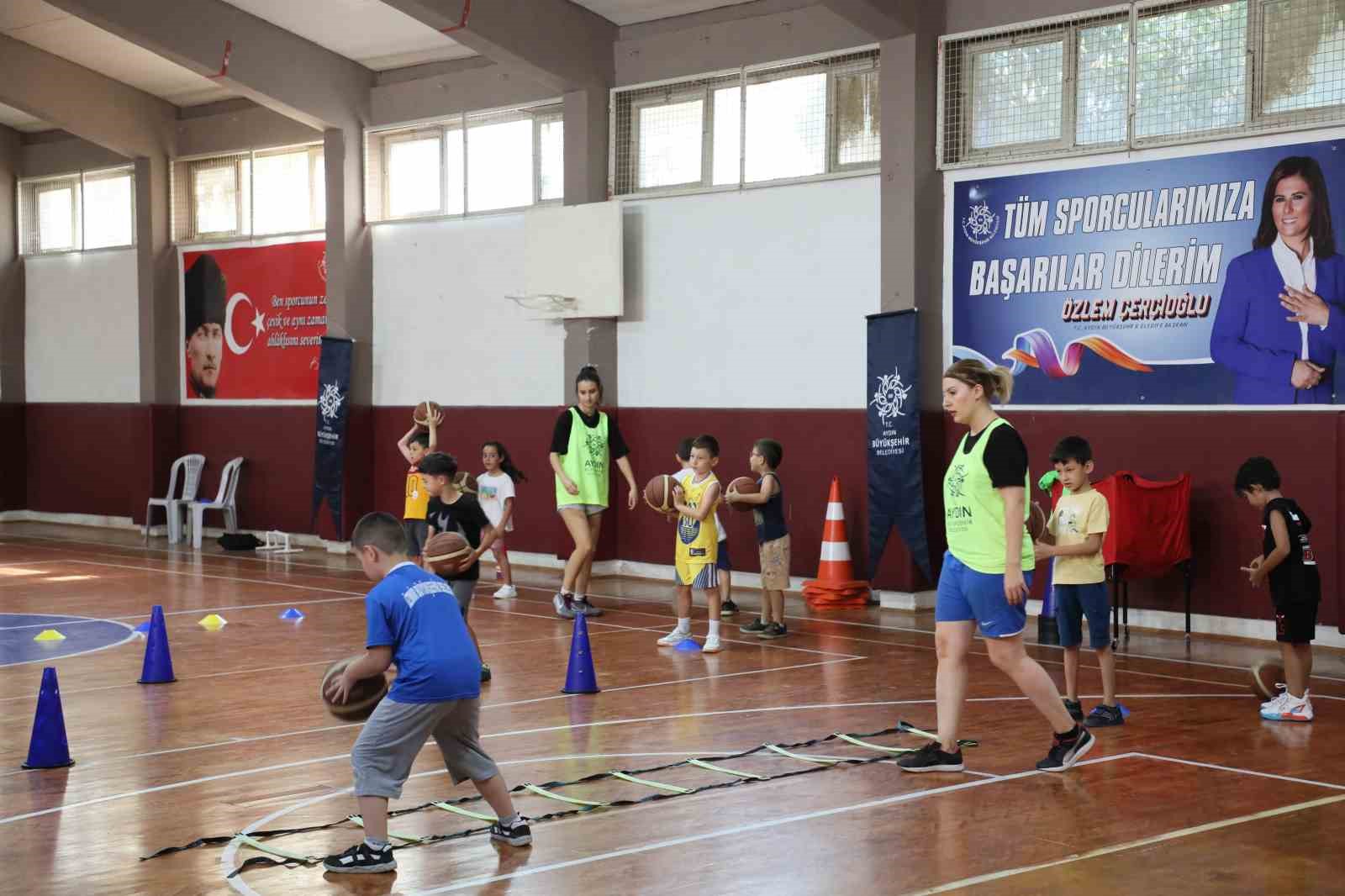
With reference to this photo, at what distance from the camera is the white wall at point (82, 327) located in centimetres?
2427

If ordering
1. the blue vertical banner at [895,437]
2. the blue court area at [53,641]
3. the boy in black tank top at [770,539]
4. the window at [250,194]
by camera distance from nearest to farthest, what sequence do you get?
the blue court area at [53,641]
the boy in black tank top at [770,539]
the blue vertical banner at [895,437]
the window at [250,194]

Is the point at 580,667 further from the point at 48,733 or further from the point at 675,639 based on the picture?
the point at 48,733

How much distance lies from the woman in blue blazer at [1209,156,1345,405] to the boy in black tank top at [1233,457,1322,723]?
3740mm

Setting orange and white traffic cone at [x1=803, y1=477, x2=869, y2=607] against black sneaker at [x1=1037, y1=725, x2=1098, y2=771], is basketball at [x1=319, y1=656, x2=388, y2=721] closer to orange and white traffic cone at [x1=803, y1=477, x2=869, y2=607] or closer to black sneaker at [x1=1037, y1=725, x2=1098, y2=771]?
black sneaker at [x1=1037, y1=725, x2=1098, y2=771]

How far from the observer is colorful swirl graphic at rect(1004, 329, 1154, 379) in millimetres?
13875

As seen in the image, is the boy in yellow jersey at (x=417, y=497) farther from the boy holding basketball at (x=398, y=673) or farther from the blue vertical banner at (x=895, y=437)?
the boy holding basketball at (x=398, y=673)

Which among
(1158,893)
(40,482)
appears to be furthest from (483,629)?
(40,482)

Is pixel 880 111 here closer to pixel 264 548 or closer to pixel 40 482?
pixel 264 548

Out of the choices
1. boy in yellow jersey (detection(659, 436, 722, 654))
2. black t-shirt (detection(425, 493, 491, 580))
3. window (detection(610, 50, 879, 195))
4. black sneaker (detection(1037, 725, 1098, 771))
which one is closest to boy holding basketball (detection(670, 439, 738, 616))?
boy in yellow jersey (detection(659, 436, 722, 654))

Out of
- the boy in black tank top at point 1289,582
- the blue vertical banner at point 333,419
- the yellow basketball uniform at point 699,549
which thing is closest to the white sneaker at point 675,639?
the yellow basketball uniform at point 699,549

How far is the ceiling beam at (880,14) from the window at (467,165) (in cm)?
461

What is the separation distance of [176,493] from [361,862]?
18225 mm

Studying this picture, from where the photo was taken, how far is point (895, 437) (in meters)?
15.0

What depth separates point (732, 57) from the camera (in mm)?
16656
